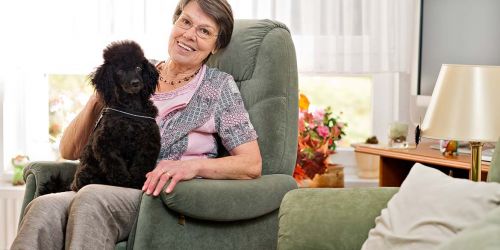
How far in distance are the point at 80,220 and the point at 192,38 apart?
73 centimetres

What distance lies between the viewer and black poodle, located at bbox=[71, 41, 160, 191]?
93.0 inches

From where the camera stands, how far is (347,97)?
12.7 ft

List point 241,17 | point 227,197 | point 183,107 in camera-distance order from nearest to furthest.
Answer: point 227,197
point 183,107
point 241,17

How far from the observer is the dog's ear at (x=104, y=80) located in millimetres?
2375

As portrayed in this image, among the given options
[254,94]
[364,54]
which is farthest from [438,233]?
[364,54]

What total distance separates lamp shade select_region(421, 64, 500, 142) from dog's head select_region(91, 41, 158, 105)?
→ 878 millimetres

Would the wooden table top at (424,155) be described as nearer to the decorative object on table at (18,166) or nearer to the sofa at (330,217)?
the sofa at (330,217)

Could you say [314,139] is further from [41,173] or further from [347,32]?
[41,173]

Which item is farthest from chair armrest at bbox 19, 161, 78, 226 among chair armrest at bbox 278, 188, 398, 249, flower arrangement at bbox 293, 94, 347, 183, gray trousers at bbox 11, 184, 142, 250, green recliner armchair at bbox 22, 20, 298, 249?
flower arrangement at bbox 293, 94, 347, 183

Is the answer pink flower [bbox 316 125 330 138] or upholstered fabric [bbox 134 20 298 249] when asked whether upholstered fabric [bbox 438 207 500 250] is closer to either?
upholstered fabric [bbox 134 20 298 249]

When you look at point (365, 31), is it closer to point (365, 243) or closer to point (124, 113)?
point (124, 113)

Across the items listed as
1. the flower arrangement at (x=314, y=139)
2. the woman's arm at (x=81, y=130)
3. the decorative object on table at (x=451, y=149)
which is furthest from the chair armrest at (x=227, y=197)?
the flower arrangement at (x=314, y=139)

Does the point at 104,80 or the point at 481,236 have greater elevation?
the point at 104,80

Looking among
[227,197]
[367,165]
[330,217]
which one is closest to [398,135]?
[367,165]
